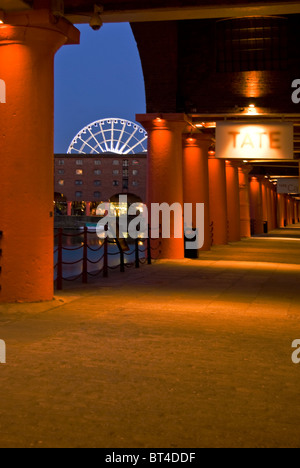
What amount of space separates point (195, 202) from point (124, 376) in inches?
712

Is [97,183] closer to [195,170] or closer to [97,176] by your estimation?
[97,176]

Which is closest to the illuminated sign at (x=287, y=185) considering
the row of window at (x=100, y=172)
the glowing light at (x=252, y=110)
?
the glowing light at (x=252, y=110)

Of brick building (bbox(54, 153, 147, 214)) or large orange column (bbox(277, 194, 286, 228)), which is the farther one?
brick building (bbox(54, 153, 147, 214))

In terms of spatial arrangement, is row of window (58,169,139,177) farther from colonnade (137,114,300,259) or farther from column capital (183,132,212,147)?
column capital (183,132,212,147)

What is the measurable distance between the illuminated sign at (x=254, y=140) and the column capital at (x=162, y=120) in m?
3.07

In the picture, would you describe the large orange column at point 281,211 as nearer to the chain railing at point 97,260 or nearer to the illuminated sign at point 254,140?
the chain railing at point 97,260

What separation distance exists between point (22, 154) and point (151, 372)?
5.00 m

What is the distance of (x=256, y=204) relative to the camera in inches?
1772

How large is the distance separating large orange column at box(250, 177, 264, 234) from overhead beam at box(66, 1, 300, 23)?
116 ft

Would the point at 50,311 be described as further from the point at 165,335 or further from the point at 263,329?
the point at 263,329

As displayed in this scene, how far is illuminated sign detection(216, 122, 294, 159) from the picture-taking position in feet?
49.8

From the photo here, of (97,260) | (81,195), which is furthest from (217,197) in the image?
(81,195)

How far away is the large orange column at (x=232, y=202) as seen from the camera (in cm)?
3120

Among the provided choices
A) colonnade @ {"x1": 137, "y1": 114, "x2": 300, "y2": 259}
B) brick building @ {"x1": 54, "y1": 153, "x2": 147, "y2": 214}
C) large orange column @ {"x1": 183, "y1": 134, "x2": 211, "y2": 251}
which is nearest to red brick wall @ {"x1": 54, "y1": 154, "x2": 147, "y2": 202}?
brick building @ {"x1": 54, "y1": 153, "x2": 147, "y2": 214}
